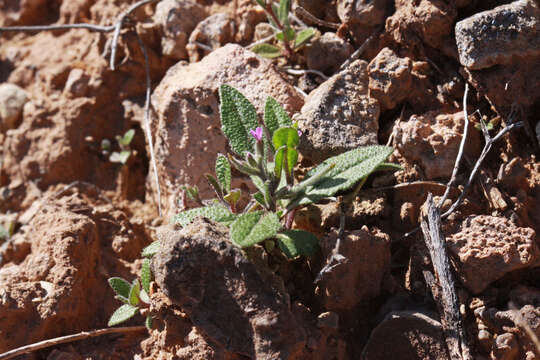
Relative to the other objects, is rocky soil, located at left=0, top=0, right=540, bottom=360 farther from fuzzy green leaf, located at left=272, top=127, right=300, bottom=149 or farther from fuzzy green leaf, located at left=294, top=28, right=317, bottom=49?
fuzzy green leaf, located at left=272, top=127, right=300, bottom=149

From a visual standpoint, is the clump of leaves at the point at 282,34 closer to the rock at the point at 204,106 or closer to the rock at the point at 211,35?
the rock at the point at 204,106

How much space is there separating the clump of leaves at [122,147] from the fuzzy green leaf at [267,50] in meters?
0.78

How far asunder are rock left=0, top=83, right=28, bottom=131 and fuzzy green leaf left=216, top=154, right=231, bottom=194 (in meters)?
1.60

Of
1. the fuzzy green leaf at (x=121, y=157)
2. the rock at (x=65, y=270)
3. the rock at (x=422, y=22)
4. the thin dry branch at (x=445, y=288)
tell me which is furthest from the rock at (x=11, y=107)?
the thin dry branch at (x=445, y=288)

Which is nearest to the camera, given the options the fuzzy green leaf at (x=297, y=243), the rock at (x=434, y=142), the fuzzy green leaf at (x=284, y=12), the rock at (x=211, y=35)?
the fuzzy green leaf at (x=297, y=243)

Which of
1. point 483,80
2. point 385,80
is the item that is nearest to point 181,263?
point 385,80

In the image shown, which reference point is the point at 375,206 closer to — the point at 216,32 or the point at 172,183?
the point at 172,183

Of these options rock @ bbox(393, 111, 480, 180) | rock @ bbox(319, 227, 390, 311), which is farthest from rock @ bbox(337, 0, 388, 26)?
rock @ bbox(319, 227, 390, 311)

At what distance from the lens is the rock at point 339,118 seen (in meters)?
2.10

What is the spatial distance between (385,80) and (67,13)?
2.16m

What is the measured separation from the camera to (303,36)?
2.47 m

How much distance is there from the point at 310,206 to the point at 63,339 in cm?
102

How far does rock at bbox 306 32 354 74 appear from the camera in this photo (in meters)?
2.45

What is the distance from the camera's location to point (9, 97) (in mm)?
3088
